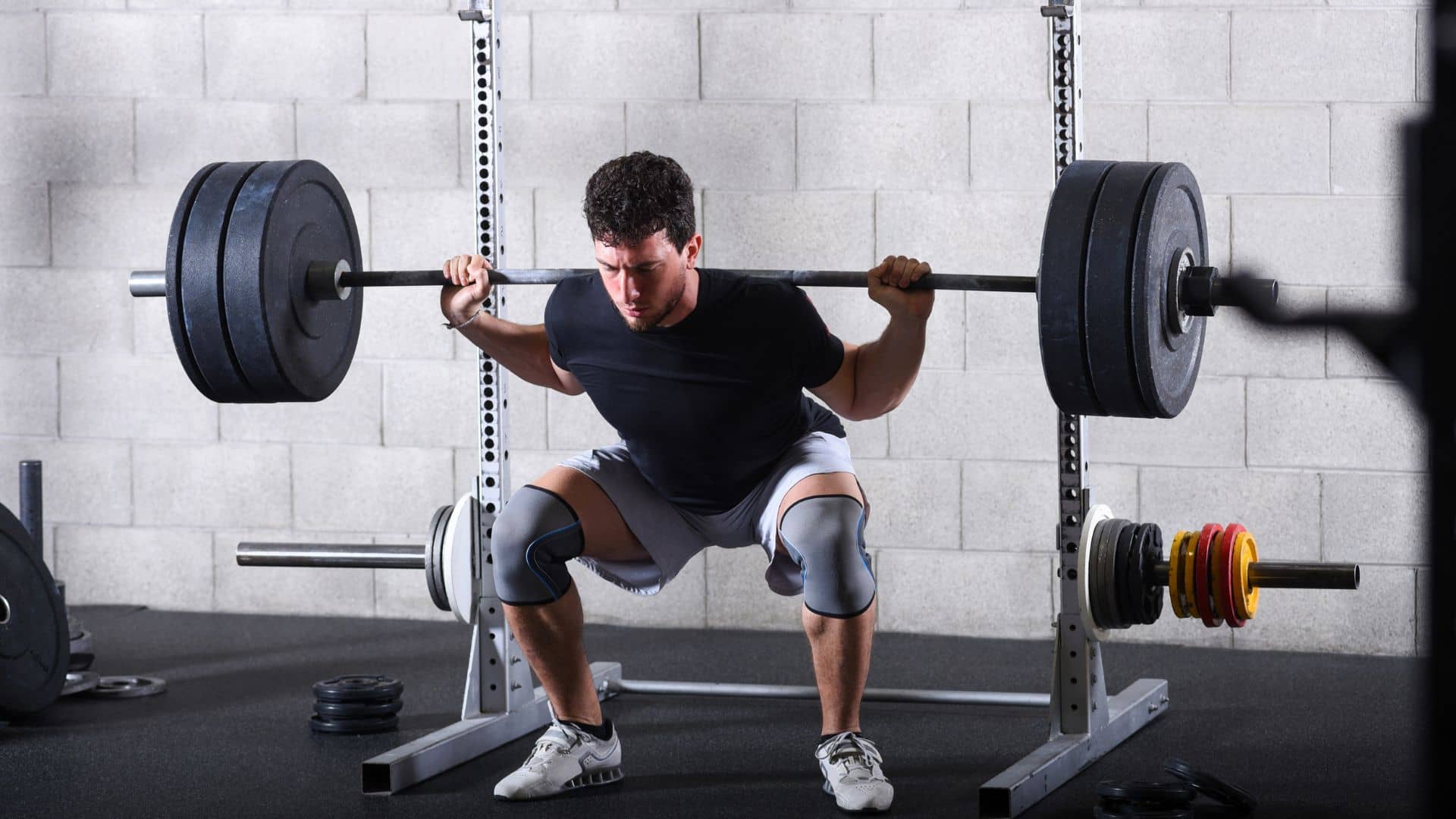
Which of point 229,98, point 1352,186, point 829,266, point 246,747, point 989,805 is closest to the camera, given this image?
point 989,805

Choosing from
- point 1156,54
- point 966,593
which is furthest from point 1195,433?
point 1156,54

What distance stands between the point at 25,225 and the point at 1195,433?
128 inches

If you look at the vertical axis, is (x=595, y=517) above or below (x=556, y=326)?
below

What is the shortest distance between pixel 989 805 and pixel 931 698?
2.11ft

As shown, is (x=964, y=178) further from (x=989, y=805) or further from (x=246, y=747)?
(x=246, y=747)

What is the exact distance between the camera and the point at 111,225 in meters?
4.48

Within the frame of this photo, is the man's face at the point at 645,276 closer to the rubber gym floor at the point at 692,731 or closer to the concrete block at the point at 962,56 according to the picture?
the rubber gym floor at the point at 692,731

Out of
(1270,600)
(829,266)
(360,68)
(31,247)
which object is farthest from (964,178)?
(31,247)

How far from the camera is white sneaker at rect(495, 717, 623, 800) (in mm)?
2717

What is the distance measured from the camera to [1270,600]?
12.9 feet

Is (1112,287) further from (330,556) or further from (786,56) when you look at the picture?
(786,56)

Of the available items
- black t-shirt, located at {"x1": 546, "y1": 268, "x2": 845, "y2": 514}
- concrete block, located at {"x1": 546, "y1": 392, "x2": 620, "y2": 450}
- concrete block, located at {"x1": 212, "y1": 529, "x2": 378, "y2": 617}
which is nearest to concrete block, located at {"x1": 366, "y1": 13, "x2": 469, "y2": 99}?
concrete block, located at {"x1": 546, "y1": 392, "x2": 620, "y2": 450}

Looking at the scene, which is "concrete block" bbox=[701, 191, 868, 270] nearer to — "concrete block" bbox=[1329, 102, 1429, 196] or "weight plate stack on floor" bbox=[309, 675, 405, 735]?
"concrete block" bbox=[1329, 102, 1429, 196]

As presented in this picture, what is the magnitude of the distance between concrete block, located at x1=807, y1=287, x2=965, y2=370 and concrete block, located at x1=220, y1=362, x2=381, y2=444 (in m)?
1.10
